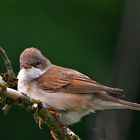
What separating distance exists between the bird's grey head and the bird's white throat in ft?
0.14

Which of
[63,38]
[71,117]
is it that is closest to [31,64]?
[71,117]

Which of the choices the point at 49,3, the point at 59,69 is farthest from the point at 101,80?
the point at 59,69

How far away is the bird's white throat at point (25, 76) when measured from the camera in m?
5.79

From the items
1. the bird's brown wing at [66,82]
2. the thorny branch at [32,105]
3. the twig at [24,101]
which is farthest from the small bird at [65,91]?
the twig at [24,101]

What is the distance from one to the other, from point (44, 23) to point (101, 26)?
141cm

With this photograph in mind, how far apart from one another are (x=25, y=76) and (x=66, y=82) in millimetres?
304

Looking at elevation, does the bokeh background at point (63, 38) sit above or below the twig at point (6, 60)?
below

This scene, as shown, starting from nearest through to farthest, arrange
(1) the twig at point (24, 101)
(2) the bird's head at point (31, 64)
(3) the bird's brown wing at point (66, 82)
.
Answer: (1) the twig at point (24, 101) → (3) the bird's brown wing at point (66, 82) → (2) the bird's head at point (31, 64)

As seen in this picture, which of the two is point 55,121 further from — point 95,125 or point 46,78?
point 46,78

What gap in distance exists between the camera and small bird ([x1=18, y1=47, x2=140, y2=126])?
230 inches

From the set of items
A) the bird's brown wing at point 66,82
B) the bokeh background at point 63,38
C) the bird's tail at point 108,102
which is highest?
the bird's brown wing at point 66,82

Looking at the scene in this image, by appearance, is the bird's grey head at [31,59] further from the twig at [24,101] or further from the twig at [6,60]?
the twig at [24,101]

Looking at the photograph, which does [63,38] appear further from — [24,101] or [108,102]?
[24,101]

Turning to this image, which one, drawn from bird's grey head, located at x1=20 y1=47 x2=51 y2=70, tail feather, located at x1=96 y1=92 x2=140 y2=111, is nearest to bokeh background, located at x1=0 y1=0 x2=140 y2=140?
bird's grey head, located at x1=20 y1=47 x2=51 y2=70
